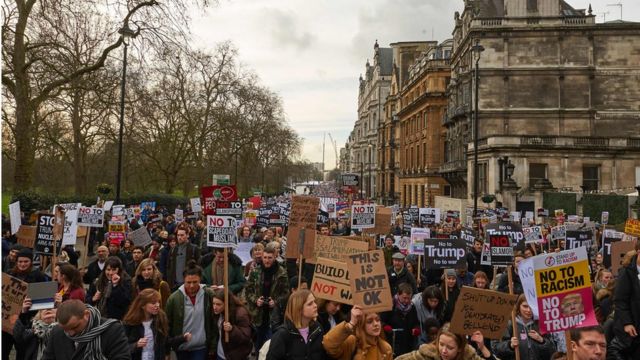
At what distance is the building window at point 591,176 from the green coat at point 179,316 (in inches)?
1408

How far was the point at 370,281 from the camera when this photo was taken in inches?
218

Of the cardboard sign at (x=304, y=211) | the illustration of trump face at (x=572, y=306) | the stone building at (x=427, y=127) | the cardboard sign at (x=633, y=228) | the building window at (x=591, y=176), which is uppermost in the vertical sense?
the stone building at (x=427, y=127)

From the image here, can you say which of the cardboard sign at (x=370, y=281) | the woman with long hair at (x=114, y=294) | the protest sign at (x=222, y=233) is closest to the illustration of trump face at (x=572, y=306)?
the cardboard sign at (x=370, y=281)

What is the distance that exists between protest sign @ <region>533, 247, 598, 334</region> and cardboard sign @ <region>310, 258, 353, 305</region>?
1.99 meters

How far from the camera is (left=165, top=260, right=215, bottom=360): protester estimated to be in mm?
6129

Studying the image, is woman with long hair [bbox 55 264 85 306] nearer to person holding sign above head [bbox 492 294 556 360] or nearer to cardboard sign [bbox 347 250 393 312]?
cardboard sign [bbox 347 250 393 312]

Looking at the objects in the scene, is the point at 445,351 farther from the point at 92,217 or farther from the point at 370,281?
the point at 92,217

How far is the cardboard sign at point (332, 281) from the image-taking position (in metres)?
6.02

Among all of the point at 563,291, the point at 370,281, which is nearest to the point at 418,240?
the point at 370,281

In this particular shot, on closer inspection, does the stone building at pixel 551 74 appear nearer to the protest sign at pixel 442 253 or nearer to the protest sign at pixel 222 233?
the protest sign at pixel 442 253

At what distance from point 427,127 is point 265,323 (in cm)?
5249

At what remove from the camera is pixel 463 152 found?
45.7 meters

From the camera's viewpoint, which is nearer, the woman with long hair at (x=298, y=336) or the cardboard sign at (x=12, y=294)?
the woman with long hair at (x=298, y=336)

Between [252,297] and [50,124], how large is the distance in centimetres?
3054
